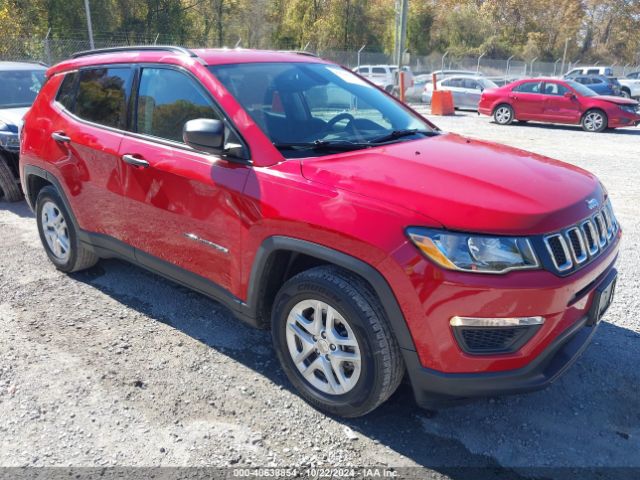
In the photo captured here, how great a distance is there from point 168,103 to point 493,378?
98.8 inches

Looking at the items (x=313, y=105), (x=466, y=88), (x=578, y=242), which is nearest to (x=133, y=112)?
(x=313, y=105)

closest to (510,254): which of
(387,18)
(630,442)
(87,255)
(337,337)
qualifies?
(337,337)

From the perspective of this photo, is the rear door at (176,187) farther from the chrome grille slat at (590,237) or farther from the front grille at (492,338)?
the chrome grille slat at (590,237)

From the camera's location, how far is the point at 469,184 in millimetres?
2561

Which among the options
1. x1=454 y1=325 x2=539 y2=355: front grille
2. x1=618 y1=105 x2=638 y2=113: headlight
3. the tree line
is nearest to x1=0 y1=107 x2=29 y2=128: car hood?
x1=454 y1=325 x2=539 y2=355: front grille

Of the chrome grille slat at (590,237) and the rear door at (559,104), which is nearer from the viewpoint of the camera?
the chrome grille slat at (590,237)

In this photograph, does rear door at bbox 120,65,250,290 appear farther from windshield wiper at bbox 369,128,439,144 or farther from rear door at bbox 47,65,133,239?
windshield wiper at bbox 369,128,439,144

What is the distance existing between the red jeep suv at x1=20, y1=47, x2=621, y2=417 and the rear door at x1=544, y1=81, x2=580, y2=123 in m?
13.5

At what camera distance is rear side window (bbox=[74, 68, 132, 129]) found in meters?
3.76

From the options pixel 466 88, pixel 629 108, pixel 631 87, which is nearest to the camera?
pixel 629 108

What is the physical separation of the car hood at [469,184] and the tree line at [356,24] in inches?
886

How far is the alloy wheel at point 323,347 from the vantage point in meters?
2.67

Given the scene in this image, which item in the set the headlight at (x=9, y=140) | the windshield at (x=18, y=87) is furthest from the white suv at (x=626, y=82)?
the headlight at (x=9, y=140)

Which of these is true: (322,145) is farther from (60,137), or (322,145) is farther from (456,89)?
(456,89)
